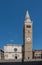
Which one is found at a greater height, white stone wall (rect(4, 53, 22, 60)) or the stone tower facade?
the stone tower facade

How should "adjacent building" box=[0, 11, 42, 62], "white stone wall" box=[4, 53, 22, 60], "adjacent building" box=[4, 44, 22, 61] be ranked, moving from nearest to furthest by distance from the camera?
1. "adjacent building" box=[0, 11, 42, 62]
2. "white stone wall" box=[4, 53, 22, 60]
3. "adjacent building" box=[4, 44, 22, 61]

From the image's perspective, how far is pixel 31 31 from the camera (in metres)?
85.6

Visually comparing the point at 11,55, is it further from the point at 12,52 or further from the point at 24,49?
the point at 24,49

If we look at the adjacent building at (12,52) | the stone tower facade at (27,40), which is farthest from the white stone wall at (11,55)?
the stone tower facade at (27,40)

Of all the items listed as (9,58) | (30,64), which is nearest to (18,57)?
(9,58)

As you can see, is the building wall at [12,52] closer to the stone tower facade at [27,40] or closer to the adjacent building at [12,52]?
the adjacent building at [12,52]

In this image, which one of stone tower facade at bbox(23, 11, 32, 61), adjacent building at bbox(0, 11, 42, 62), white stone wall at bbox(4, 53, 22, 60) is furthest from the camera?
white stone wall at bbox(4, 53, 22, 60)

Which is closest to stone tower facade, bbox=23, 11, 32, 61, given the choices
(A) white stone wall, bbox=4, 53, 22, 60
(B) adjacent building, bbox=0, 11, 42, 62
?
(B) adjacent building, bbox=0, 11, 42, 62

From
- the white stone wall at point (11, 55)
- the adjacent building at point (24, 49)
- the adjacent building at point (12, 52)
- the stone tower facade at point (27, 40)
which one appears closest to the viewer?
the stone tower facade at point (27, 40)

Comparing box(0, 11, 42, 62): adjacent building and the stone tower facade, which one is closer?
the stone tower facade

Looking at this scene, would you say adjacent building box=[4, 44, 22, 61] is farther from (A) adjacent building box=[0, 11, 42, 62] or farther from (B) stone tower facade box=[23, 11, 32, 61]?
(B) stone tower facade box=[23, 11, 32, 61]

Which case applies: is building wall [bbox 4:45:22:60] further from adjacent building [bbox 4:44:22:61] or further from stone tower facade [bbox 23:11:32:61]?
stone tower facade [bbox 23:11:32:61]

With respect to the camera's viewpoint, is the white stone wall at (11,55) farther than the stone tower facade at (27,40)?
Yes

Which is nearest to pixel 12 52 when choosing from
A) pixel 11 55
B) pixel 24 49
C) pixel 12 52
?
pixel 12 52
